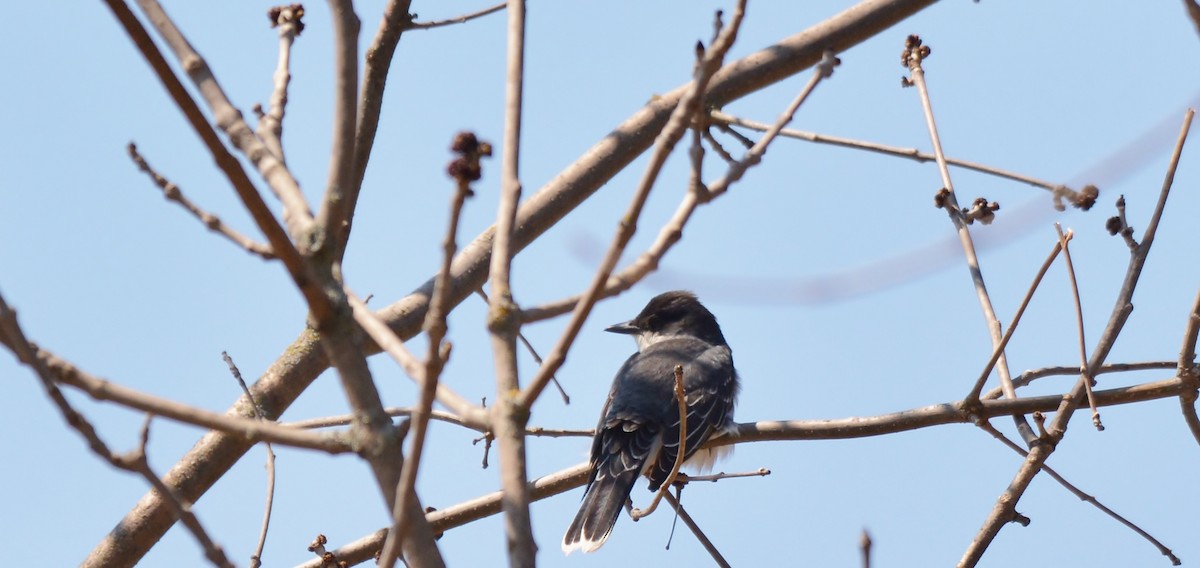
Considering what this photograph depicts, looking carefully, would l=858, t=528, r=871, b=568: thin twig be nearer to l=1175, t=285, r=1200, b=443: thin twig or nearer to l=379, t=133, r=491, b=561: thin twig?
l=379, t=133, r=491, b=561: thin twig

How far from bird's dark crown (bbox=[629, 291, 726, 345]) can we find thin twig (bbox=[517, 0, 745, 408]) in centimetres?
654

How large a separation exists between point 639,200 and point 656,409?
481 centimetres

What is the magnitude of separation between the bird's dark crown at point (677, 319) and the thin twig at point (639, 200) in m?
6.54

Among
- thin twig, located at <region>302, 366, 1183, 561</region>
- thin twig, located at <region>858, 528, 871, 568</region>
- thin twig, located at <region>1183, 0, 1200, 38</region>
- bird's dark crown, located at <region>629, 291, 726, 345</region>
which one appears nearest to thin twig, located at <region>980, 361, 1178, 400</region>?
thin twig, located at <region>302, 366, 1183, 561</region>

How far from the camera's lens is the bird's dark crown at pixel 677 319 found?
8617 millimetres

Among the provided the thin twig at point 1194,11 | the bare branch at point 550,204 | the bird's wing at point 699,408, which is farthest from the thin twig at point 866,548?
the bird's wing at point 699,408

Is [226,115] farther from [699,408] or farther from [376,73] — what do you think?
[699,408]

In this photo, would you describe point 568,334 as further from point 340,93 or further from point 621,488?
point 621,488

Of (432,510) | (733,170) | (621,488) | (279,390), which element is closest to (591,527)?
(621,488)

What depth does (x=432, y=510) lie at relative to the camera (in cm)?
448

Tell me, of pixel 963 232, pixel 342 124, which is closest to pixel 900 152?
pixel 963 232

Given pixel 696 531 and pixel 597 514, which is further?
pixel 597 514

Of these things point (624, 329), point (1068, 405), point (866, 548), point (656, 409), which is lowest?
point (866, 548)

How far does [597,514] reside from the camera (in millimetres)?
5547
